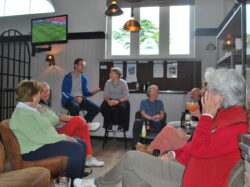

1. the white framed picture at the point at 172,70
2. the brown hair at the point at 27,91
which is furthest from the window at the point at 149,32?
the brown hair at the point at 27,91

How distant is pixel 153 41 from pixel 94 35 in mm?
1331

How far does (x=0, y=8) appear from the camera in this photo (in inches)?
265

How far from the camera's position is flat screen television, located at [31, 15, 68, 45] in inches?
209

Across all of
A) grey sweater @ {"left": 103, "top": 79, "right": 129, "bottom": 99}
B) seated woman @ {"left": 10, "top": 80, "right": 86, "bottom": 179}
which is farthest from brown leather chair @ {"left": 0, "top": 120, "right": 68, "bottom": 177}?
grey sweater @ {"left": 103, "top": 79, "right": 129, "bottom": 99}

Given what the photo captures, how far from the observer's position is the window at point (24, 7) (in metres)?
6.04

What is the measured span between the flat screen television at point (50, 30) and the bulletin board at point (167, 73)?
3.68 feet

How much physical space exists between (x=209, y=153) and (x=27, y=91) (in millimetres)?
1592

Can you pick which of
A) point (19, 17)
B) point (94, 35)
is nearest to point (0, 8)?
point (19, 17)

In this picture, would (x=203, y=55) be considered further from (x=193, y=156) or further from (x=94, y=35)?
(x=193, y=156)

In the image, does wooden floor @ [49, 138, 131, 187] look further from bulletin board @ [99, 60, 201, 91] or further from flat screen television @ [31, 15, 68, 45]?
flat screen television @ [31, 15, 68, 45]

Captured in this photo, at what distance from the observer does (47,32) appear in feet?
18.1

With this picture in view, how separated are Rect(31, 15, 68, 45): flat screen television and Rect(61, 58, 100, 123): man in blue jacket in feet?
3.79

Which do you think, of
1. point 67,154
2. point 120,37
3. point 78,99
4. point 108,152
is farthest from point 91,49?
point 67,154

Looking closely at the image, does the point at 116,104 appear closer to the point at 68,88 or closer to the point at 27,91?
the point at 68,88
